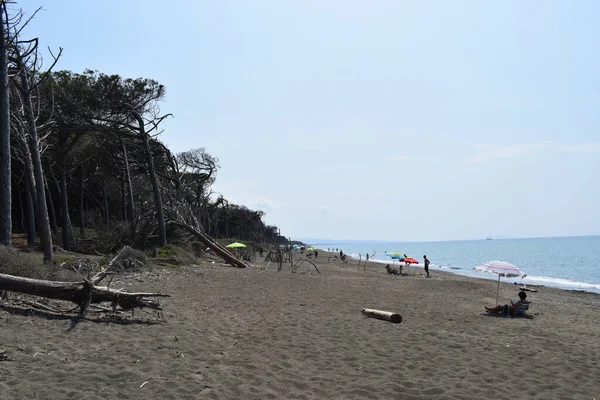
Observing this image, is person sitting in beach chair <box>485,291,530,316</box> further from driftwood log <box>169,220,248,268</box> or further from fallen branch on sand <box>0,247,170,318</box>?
driftwood log <box>169,220,248,268</box>

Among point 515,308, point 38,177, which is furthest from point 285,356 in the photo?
point 38,177

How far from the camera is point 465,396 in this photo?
5.57 meters

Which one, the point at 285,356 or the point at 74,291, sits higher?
the point at 74,291

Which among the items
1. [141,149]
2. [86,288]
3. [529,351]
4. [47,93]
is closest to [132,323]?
[86,288]

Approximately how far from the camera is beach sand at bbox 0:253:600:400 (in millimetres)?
5164

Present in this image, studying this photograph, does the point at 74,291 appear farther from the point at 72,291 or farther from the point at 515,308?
the point at 515,308

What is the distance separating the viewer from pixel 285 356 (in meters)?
6.94

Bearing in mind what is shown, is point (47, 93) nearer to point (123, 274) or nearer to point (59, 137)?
point (59, 137)

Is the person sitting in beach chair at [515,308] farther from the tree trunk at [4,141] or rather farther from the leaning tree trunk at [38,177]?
the tree trunk at [4,141]

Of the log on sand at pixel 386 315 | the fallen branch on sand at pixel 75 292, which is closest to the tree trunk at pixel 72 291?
the fallen branch on sand at pixel 75 292

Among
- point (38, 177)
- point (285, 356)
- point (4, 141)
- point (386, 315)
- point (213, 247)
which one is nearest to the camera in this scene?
point (285, 356)

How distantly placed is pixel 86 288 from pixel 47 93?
49.0ft

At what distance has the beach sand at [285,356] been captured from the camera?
516 cm

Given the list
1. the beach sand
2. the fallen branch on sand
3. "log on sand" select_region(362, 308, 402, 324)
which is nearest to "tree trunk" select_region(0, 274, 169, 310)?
the fallen branch on sand
